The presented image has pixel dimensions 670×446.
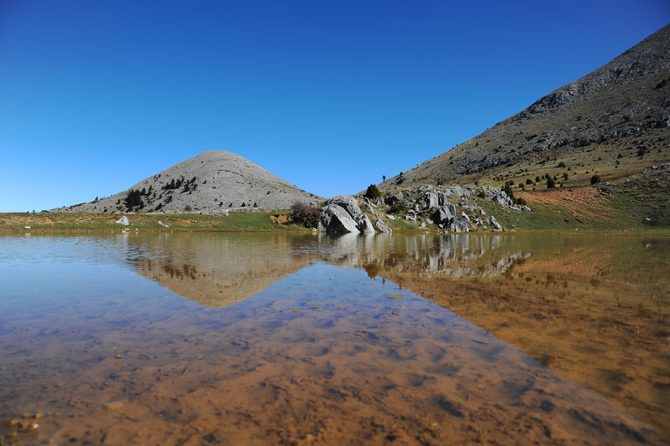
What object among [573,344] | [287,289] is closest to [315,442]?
[573,344]

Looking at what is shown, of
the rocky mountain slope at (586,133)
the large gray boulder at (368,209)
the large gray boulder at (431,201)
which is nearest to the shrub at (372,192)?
the large gray boulder at (368,209)

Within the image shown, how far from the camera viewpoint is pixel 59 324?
7.41m

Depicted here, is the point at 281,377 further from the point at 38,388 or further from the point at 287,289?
the point at 287,289

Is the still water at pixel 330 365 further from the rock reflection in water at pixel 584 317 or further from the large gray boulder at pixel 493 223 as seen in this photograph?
the large gray boulder at pixel 493 223

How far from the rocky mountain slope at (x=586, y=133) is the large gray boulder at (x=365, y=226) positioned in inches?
2665

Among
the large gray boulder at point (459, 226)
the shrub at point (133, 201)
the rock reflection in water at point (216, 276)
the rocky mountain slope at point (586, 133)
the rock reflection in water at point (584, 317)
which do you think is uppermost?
the rocky mountain slope at point (586, 133)

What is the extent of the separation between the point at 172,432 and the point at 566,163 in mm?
137003

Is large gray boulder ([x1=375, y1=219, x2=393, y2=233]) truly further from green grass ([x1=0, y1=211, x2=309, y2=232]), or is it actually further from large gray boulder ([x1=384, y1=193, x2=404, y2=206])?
green grass ([x1=0, y1=211, x2=309, y2=232])

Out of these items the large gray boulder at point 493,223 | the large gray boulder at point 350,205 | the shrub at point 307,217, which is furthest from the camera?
the shrub at point 307,217

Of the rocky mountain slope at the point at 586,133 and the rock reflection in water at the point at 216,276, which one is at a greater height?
the rocky mountain slope at the point at 586,133

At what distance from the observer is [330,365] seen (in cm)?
561

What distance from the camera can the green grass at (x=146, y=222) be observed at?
54188 millimetres

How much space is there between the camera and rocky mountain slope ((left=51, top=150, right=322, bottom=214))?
116769 millimetres

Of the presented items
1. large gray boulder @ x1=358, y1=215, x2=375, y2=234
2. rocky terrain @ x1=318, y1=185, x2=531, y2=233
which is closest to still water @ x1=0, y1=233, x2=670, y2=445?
large gray boulder @ x1=358, y1=215, x2=375, y2=234
